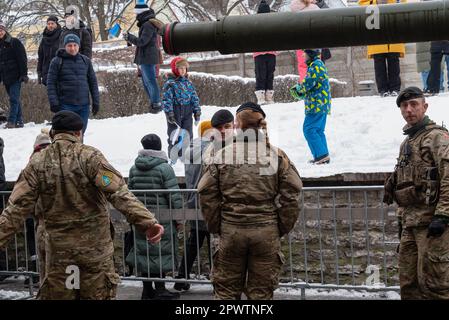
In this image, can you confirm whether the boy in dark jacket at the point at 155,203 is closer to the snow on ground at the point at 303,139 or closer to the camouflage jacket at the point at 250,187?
the snow on ground at the point at 303,139

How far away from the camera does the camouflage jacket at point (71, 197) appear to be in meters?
6.28

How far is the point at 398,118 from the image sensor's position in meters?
12.0

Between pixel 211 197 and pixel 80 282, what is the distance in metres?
1.15

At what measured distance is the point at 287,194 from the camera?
645 cm

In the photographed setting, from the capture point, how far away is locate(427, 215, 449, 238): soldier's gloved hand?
6.29 meters

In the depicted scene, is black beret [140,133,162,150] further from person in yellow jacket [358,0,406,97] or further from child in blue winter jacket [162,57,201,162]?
person in yellow jacket [358,0,406,97]

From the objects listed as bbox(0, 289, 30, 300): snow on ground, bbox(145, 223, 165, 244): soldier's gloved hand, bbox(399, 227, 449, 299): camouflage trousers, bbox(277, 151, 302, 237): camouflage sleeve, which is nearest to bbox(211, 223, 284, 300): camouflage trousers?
bbox(277, 151, 302, 237): camouflage sleeve

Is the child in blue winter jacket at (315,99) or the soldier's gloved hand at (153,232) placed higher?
the child in blue winter jacket at (315,99)

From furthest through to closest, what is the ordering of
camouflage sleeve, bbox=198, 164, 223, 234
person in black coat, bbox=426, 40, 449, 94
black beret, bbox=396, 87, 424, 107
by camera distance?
person in black coat, bbox=426, 40, 449, 94 < black beret, bbox=396, 87, 424, 107 < camouflage sleeve, bbox=198, 164, 223, 234

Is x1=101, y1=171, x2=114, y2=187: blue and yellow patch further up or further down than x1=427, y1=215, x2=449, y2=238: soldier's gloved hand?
further up

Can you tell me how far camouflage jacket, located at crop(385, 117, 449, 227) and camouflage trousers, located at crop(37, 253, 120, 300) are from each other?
2.32 metres

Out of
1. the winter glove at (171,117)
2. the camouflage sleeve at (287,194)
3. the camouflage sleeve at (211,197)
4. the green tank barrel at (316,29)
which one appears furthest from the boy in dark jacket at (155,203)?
the green tank barrel at (316,29)

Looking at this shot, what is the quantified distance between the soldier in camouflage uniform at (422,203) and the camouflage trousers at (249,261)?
1.03m

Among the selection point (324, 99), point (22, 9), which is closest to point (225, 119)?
point (324, 99)
